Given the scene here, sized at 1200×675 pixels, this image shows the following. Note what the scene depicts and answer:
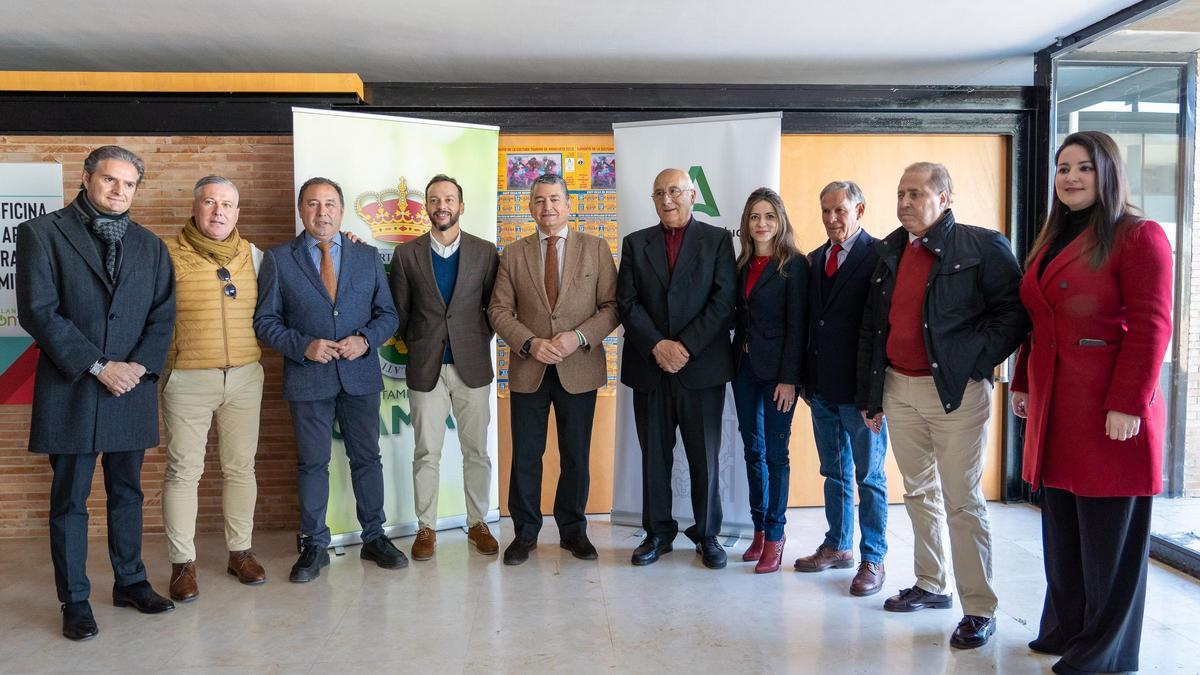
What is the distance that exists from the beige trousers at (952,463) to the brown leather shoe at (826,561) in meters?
0.72

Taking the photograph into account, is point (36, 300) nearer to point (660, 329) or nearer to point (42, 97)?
point (42, 97)

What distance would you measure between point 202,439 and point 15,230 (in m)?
2.03

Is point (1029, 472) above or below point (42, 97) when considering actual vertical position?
below

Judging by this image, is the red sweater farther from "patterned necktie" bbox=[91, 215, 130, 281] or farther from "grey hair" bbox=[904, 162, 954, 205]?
"patterned necktie" bbox=[91, 215, 130, 281]

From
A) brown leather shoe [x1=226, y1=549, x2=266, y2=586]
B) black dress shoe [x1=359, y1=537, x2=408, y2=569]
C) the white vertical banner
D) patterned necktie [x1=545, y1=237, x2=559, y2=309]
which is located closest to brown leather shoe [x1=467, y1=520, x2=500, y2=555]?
black dress shoe [x1=359, y1=537, x2=408, y2=569]

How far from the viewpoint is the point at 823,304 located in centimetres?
374

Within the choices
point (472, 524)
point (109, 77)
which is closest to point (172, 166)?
point (109, 77)

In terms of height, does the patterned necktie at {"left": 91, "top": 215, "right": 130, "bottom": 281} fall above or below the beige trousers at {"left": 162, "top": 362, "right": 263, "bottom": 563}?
above

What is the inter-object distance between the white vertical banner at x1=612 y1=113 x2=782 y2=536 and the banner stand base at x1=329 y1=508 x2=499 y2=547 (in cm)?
50

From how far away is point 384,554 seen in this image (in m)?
4.15

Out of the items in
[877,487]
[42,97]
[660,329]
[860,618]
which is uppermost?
[42,97]

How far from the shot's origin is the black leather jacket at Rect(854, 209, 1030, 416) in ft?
9.85

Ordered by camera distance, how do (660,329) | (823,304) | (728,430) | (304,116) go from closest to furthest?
(823,304) → (660,329) → (304,116) → (728,430)

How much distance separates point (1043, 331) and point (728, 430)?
204cm
